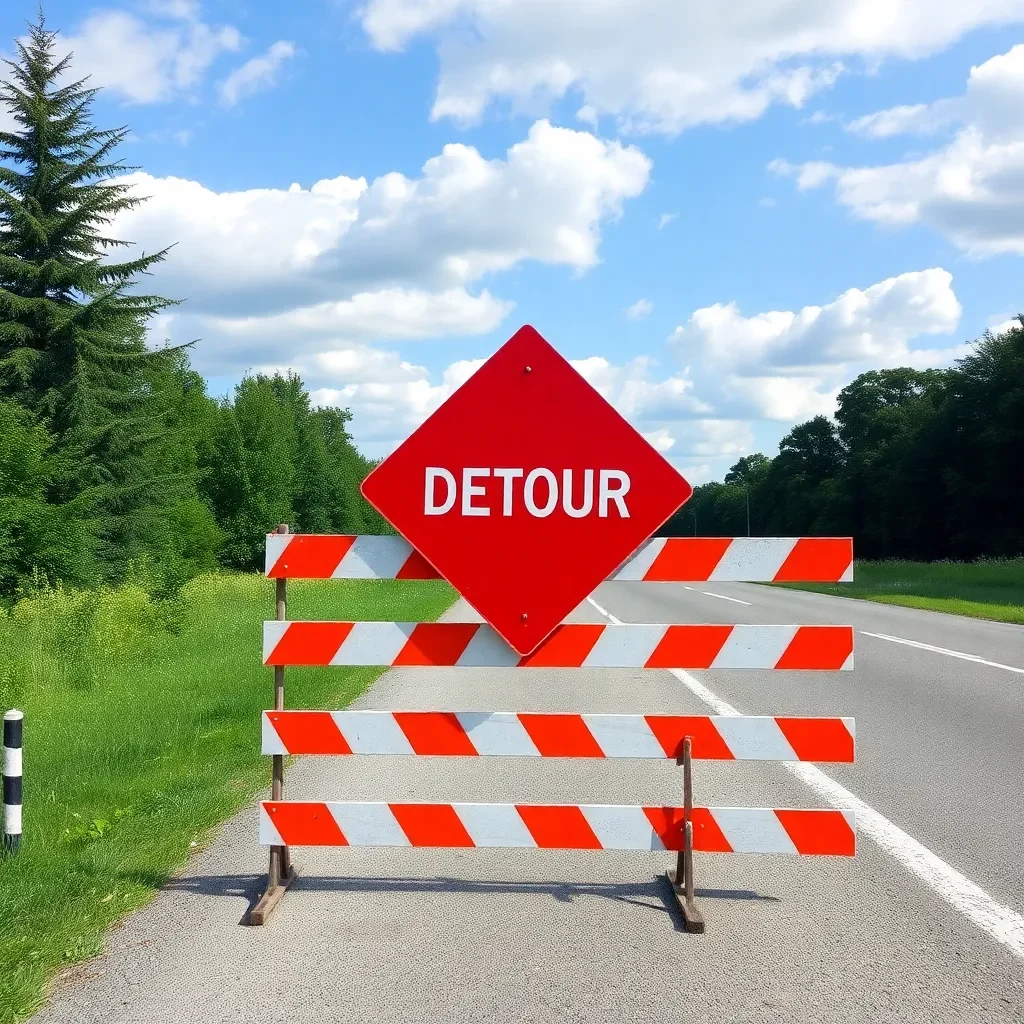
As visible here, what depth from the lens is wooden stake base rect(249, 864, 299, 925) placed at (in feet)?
15.4

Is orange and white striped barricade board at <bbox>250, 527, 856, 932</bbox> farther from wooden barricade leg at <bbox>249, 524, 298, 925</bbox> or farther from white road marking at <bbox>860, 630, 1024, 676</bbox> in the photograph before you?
white road marking at <bbox>860, 630, 1024, 676</bbox>

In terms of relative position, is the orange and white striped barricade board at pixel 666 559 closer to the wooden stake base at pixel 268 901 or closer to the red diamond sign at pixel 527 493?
the red diamond sign at pixel 527 493

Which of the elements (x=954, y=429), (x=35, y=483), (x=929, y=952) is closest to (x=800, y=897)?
(x=929, y=952)

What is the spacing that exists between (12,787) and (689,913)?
3750 millimetres

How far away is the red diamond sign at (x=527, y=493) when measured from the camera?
5008 millimetres

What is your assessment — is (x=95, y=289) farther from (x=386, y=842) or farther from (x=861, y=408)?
(x=861, y=408)

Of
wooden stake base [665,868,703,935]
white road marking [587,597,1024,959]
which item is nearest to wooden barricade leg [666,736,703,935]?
wooden stake base [665,868,703,935]

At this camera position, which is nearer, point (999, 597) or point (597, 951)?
point (597, 951)

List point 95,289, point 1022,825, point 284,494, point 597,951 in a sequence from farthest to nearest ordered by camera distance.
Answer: point 284,494 < point 95,289 < point 1022,825 < point 597,951

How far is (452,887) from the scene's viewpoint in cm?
525

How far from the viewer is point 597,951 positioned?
439 centimetres

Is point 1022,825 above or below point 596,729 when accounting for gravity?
below

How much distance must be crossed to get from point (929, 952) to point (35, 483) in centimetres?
2673

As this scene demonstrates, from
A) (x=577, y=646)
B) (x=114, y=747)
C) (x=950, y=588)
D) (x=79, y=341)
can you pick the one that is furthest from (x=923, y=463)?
(x=577, y=646)
